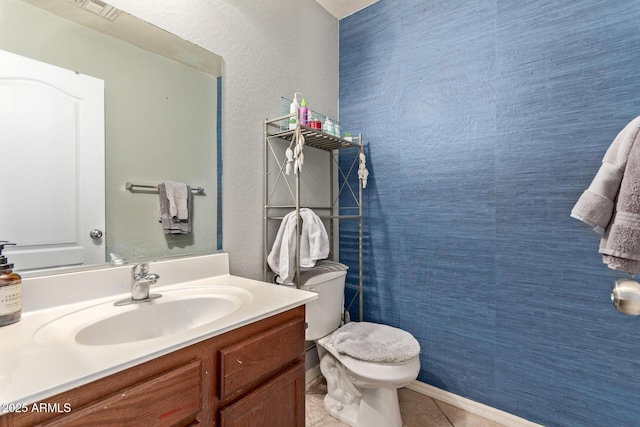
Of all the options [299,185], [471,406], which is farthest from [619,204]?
[471,406]

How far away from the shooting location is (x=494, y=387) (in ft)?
5.06

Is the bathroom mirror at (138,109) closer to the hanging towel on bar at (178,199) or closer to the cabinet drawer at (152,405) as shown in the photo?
the hanging towel on bar at (178,199)

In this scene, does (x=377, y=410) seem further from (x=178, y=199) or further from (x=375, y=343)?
(x=178, y=199)

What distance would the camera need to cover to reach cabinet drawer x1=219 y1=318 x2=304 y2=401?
30.6 inches

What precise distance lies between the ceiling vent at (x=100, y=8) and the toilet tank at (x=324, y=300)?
4.33 ft

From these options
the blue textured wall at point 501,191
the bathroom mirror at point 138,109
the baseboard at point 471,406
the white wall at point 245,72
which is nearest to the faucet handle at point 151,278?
the bathroom mirror at point 138,109

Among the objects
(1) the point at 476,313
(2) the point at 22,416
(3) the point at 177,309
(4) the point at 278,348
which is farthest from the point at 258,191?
(1) the point at 476,313

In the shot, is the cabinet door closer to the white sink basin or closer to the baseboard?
the white sink basin

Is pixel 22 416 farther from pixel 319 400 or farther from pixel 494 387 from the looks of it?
pixel 494 387

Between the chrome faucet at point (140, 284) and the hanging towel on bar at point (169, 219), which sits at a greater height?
the hanging towel on bar at point (169, 219)

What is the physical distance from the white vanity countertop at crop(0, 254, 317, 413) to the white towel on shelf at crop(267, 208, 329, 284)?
0.56 m

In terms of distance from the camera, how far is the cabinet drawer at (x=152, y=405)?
55cm

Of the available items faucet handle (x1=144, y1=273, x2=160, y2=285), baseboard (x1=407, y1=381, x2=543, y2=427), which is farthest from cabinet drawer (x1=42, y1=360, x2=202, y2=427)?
baseboard (x1=407, y1=381, x2=543, y2=427)

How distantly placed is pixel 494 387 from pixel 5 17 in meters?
2.40
